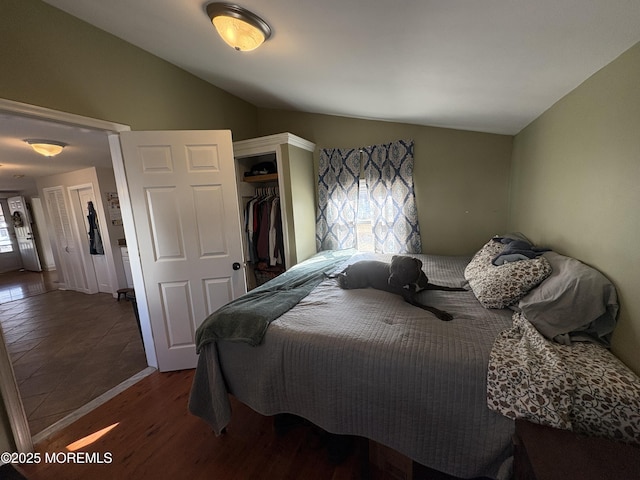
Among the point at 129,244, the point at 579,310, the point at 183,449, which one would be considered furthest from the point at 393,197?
the point at 183,449

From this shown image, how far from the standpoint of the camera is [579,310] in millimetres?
1141

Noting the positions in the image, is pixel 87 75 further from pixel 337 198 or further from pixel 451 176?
pixel 451 176

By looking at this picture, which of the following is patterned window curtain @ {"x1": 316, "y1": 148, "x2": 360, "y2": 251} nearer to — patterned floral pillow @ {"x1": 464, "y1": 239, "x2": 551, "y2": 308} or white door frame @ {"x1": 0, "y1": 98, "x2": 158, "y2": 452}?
patterned floral pillow @ {"x1": 464, "y1": 239, "x2": 551, "y2": 308}

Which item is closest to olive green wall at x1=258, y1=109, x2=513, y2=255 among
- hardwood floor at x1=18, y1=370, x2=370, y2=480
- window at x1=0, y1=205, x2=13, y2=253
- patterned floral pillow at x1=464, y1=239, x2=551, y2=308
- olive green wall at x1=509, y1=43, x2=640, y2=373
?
olive green wall at x1=509, y1=43, x2=640, y2=373

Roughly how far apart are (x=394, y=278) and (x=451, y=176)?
1.75 m

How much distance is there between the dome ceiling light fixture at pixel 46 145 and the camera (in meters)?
2.61

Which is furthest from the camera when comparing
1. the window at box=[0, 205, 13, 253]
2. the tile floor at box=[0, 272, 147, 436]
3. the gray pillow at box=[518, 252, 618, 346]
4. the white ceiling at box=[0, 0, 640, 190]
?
the window at box=[0, 205, 13, 253]

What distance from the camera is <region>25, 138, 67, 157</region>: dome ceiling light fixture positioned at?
2608 mm

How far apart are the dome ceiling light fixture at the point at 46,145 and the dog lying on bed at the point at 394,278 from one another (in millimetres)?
3297

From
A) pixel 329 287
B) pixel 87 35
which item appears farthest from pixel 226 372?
pixel 87 35

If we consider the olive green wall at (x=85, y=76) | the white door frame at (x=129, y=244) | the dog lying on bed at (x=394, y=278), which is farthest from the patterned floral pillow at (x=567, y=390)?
the olive green wall at (x=85, y=76)

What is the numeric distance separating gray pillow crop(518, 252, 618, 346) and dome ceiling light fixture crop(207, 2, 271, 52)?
200cm

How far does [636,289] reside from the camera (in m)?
1.02

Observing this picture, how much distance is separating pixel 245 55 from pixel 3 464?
9.42ft
